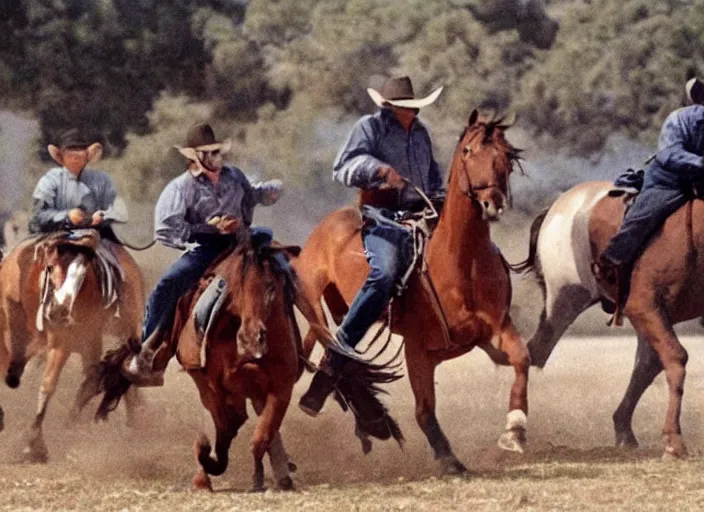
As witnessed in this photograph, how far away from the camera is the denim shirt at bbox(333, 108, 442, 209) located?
28.5ft

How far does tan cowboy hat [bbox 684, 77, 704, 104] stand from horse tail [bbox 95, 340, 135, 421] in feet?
11.4

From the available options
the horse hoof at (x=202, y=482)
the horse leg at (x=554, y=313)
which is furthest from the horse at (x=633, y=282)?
the horse hoof at (x=202, y=482)

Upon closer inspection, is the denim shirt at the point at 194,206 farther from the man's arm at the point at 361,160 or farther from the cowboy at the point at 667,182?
the cowboy at the point at 667,182

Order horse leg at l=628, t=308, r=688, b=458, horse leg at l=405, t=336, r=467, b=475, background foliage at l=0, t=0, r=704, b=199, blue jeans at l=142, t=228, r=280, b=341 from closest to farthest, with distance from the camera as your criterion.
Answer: blue jeans at l=142, t=228, r=280, b=341
horse leg at l=405, t=336, r=467, b=475
horse leg at l=628, t=308, r=688, b=458
background foliage at l=0, t=0, r=704, b=199

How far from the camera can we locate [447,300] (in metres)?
8.34

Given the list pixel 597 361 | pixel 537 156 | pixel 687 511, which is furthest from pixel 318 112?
pixel 687 511

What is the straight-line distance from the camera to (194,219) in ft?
26.2

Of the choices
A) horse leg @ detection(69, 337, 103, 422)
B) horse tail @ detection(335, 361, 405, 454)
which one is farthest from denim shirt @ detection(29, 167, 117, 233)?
horse tail @ detection(335, 361, 405, 454)

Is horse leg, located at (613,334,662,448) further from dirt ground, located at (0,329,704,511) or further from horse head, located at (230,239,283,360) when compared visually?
horse head, located at (230,239,283,360)

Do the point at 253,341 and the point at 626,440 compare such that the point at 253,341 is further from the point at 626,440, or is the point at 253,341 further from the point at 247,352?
the point at 626,440

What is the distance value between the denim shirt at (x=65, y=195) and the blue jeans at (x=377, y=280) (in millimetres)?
2269

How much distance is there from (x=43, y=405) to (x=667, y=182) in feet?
12.4

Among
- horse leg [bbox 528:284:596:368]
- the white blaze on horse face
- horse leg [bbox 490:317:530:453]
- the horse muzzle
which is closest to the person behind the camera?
the horse muzzle

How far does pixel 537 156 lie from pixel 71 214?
4.37 m
